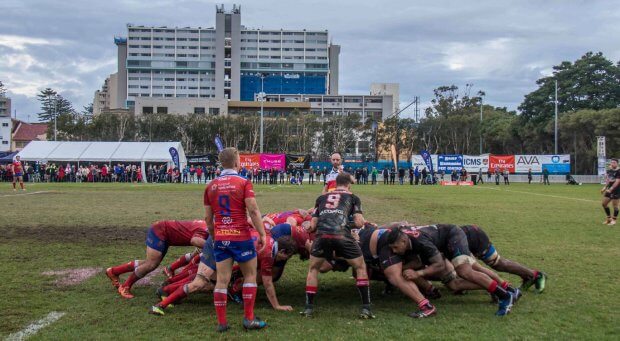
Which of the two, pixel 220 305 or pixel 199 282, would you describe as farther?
pixel 199 282

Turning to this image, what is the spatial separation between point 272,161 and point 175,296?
165 feet

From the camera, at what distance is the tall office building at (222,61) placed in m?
150

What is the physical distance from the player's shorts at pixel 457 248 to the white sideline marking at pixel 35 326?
5200 mm

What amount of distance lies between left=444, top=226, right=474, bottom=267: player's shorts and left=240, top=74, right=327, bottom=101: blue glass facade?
144817 mm

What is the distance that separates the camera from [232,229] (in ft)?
22.0

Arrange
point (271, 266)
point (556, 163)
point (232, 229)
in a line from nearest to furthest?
point (232, 229) < point (271, 266) < point (556, 163)

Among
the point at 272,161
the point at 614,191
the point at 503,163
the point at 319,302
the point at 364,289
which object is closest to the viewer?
the point at 364,289

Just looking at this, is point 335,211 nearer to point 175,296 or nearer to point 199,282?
point 199,282

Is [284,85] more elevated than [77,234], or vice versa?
[284,85]

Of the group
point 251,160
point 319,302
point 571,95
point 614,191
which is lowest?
point 319,302

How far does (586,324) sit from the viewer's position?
675cm

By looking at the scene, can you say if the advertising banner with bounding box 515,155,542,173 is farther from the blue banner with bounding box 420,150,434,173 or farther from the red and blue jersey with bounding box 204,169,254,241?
the red and blue jersey with bounding box 204,169,254,241

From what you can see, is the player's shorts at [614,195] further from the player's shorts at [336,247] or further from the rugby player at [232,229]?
the rugby player at [232,229]

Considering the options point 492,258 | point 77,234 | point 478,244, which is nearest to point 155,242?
point 478,244
